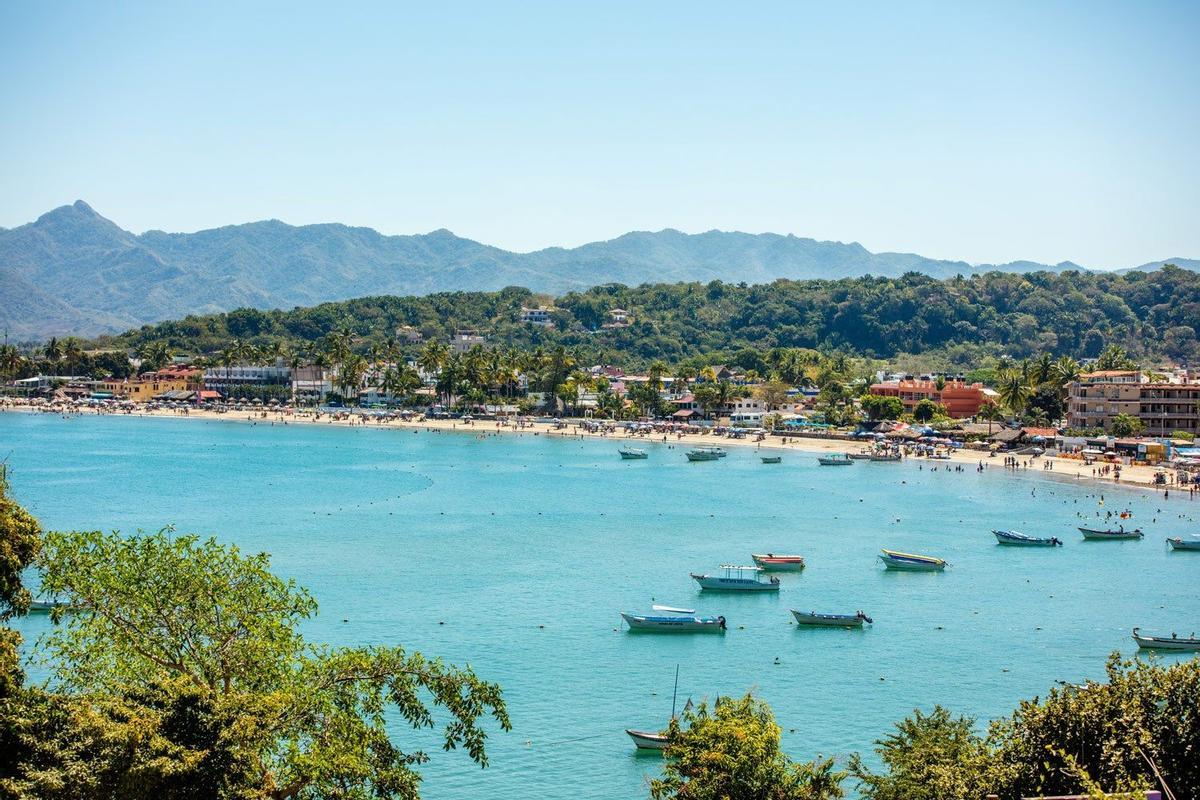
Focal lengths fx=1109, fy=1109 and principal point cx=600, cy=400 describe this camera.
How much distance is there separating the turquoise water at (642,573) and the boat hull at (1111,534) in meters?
0.56

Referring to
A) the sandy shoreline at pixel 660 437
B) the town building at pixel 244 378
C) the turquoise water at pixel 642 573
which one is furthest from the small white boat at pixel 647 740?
the town building at pixel 244 378

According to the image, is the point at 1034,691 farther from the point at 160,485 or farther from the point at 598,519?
the point at 160,485

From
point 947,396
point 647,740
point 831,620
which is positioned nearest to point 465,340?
point 947,396

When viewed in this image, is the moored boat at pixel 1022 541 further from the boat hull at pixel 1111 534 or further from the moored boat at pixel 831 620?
the moored boat at pixel 831 620

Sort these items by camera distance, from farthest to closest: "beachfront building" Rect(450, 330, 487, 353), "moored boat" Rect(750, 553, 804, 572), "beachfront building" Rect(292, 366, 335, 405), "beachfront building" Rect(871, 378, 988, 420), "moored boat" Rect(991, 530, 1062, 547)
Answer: "beachfront building" Rect(450, 330, 487, 353) → "beachfront building" Rect(292, 366, 335, 405) → "beachfront building" Rect(871, 378, 988, 420) → "moored boat" Rect(991, 530, 1062, 547) → "moored boat" Rect(750, 553, 804, 572)

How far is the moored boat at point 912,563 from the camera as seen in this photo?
44.9 metres

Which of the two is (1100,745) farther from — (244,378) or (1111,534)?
(244,378)

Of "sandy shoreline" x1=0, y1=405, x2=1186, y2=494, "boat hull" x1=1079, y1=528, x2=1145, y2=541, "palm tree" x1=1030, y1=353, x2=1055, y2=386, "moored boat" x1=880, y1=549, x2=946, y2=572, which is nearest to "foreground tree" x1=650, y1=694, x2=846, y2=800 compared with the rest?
"moored boat" x1=880, y1=549, x2=946, y2=572

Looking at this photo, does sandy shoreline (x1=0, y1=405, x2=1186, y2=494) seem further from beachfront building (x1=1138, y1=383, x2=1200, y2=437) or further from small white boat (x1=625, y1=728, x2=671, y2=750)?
small white boat (x1=625, y1=728, x2=671, y2=750)

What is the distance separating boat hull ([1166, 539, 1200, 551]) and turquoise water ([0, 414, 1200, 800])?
1.88ft

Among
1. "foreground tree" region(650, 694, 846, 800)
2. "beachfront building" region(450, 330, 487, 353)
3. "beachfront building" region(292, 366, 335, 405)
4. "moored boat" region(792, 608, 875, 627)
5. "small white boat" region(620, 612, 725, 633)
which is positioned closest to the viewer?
"foreground tree" region(650, 694, 846, 800)

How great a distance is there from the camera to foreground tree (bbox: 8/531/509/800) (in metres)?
12.7

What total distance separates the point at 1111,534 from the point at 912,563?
43.2ft

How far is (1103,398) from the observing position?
84312 millimetres
